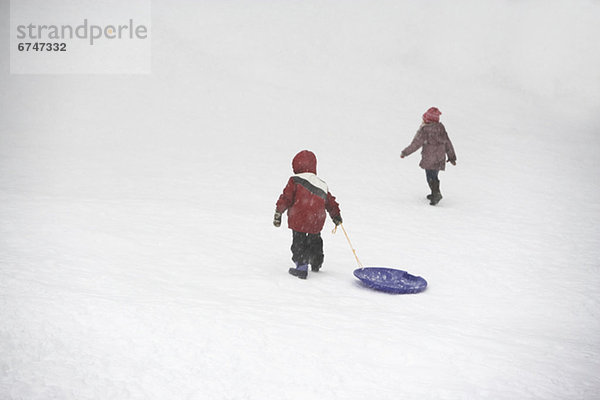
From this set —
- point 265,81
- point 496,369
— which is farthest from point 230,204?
point 265,81

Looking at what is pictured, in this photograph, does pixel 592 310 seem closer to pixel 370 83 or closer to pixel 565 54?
pixel 370 83

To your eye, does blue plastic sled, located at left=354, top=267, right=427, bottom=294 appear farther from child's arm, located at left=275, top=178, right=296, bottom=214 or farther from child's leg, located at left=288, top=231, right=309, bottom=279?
child's arm, located at left=275, top=178, right=296, bottom=214

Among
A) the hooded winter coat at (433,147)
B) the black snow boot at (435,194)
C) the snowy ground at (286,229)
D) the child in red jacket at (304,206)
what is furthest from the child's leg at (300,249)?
the black snow boot at (435,194)

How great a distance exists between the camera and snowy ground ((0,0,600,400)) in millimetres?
3104

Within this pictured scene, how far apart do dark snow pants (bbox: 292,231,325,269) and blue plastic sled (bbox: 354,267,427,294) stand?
496 millimetres

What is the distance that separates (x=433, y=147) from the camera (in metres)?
9.35

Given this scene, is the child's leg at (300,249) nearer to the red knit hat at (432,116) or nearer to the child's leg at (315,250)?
the child's leg at (315,250)

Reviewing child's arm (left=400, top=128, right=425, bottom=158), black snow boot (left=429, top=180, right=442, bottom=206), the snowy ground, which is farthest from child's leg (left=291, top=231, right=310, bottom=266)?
black snow boot (left=429, top=180, right=442, bottom=206)

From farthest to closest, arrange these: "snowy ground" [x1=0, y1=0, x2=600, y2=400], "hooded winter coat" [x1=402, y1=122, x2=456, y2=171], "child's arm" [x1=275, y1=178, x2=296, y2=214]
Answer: "hooded winter coat" [x1=402, y1=122, x2=456, y2=171]
"child's arm" [x1=275, y1=178, x2=296, y2=214]
"snowy ground" [x1=0, y1=0, x2=600, y2=400]

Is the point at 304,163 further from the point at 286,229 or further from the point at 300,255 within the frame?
the point at 286,229

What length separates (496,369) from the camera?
3250 millimetres

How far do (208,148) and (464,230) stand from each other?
6.78m

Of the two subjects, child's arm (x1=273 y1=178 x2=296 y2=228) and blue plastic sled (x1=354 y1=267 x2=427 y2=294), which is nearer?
blue plastic sled (x1=354 y1=267 x2=427 y2=294)

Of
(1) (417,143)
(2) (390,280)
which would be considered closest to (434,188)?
(1) (417,143)
